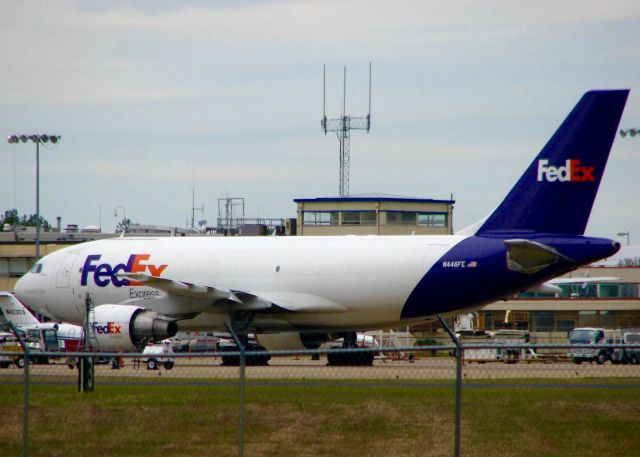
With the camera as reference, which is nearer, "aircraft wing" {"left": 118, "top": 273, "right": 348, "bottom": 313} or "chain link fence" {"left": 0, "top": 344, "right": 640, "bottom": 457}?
"chain link fence" {"left": 0, "top": 344, "right": 640, "bottom": 457}

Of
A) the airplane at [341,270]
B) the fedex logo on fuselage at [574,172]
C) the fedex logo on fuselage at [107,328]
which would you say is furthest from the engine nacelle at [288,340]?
the fedex logo on fuselage at [574,172]

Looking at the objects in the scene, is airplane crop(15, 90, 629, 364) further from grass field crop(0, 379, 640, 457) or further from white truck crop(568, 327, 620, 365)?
grass field crop(0, 379, 640, 457)

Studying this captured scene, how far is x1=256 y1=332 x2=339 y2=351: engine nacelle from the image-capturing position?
125ft

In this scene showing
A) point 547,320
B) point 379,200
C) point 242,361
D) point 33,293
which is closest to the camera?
point 242,361

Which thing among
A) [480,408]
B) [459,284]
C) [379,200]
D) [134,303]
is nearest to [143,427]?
[480,408]

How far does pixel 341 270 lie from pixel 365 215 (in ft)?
137

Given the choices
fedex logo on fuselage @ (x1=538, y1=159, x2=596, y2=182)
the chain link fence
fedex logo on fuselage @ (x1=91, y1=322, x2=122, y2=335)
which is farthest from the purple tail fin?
the chain link fence

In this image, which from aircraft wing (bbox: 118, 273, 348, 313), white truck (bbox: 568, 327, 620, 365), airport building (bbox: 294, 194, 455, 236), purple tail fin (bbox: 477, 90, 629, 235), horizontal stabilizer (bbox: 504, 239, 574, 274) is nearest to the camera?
horizontal stabilizer (bbox: 504, 239, 574, 274)

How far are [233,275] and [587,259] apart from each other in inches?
472

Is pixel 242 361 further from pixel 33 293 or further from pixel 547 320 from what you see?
pixel 547 320

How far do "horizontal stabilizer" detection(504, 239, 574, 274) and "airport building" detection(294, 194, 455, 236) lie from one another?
44.0 meters

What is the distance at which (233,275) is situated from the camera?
38.6 m

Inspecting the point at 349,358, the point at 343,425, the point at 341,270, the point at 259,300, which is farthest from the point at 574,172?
the point at 343,425

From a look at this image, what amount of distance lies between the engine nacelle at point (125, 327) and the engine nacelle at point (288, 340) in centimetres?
380
